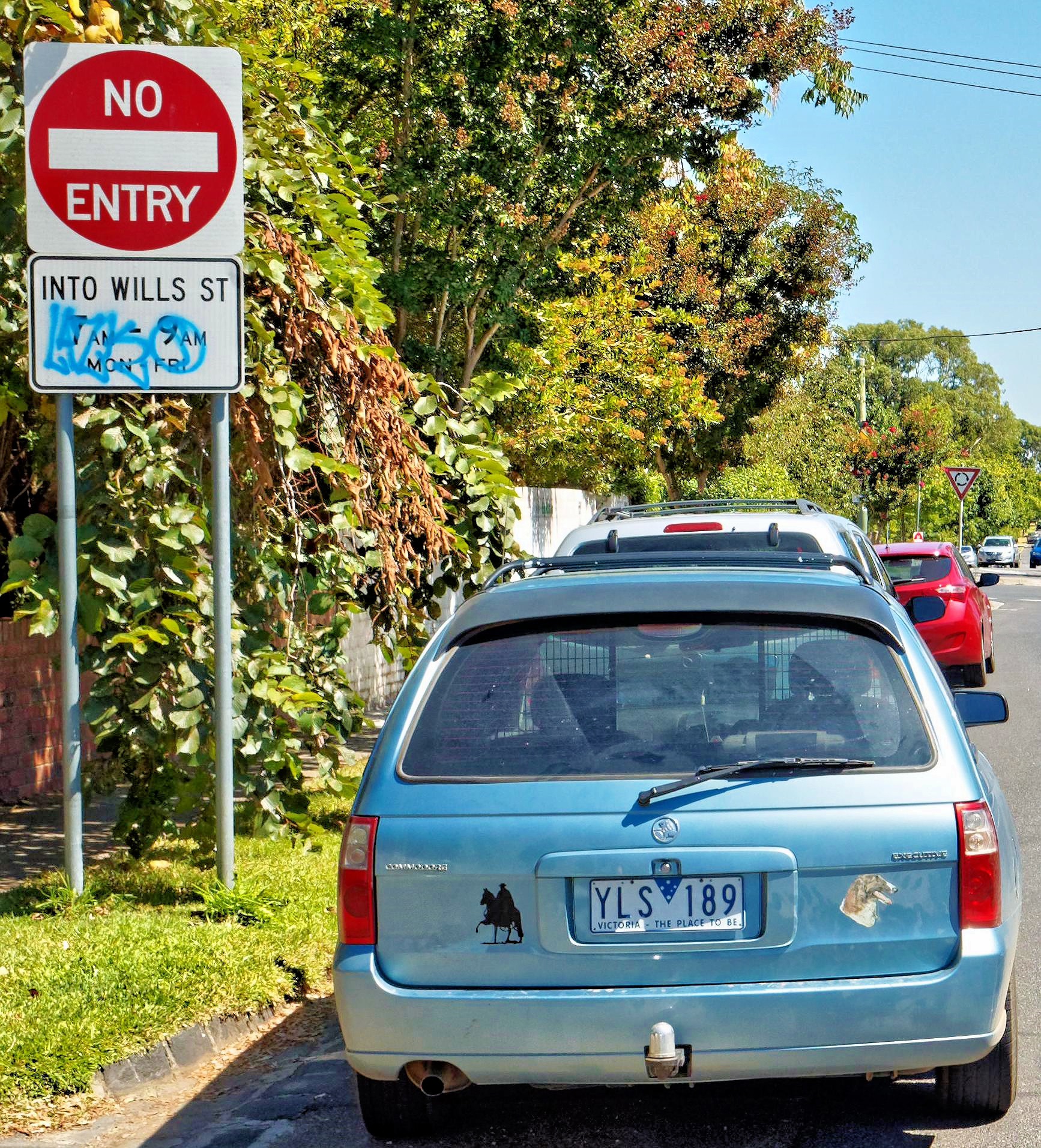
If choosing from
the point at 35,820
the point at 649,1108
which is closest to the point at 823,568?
the point at 649,1108

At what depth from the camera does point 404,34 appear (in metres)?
12.4

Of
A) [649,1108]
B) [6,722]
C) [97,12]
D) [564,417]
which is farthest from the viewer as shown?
[564,417]

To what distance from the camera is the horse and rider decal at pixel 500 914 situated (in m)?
3.69

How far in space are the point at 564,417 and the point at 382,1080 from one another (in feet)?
47.4

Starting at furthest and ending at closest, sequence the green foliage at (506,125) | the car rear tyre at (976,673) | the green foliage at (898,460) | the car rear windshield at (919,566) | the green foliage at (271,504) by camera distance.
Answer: the green foliage at (898,460) → the car rear tyre at (976,673) → the car rear windshield at (919,566) → the green foliage at (506,125) → the green foliage at (271,504)

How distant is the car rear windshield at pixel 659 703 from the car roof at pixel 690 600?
0.05 meters

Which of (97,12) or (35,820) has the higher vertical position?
(97,12)

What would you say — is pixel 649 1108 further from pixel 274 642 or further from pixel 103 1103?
pixel 274 642

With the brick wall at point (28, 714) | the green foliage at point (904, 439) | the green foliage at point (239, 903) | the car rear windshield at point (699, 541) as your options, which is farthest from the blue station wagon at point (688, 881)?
the green foliage at point (904, 439)

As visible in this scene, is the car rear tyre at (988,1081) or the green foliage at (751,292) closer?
the car rear tyre at (988,1081)

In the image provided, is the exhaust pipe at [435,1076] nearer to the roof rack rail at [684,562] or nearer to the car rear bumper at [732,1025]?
the car rear bumper at [732,1025]

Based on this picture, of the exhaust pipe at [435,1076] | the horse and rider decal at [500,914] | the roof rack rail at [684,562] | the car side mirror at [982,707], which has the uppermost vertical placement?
the roof rack rail at [684,562]

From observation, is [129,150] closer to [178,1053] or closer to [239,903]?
[239,903]

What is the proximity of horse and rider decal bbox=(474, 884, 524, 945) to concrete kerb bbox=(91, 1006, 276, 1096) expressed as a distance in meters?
1.75
